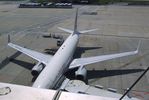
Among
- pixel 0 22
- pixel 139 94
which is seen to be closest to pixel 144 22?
pixel 0 22

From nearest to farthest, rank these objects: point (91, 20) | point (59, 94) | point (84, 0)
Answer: point (59, 94) < point (91, 20) < point (84, 0)

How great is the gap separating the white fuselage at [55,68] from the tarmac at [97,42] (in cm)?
434

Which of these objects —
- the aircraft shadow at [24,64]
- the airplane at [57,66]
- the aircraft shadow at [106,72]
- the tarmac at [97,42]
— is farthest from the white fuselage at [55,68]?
the aircraft shadow at [24,64]

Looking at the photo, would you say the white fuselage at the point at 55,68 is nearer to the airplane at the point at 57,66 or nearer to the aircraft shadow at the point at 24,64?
the airplane at the point at 57,66

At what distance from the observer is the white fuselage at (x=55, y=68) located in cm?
2216

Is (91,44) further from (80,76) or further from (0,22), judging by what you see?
(0,22)

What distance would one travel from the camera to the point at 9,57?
3756 centimetres

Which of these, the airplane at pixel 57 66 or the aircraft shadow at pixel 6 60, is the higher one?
the airplane at pixel 57 66

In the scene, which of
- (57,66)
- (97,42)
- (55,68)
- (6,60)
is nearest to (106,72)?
(57,66)

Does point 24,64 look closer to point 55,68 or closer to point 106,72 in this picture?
point 55,68

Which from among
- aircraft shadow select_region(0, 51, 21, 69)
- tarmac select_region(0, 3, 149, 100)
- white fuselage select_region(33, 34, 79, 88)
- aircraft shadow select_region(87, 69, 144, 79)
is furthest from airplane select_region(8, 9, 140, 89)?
aircraft shadow select_region(0, 51, 21, 69)

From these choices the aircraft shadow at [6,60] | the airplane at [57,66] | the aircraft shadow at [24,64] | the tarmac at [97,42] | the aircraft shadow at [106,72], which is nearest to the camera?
the airplane at [57,66]

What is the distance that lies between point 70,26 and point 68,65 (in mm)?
32330

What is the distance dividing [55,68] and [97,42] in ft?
77.9
